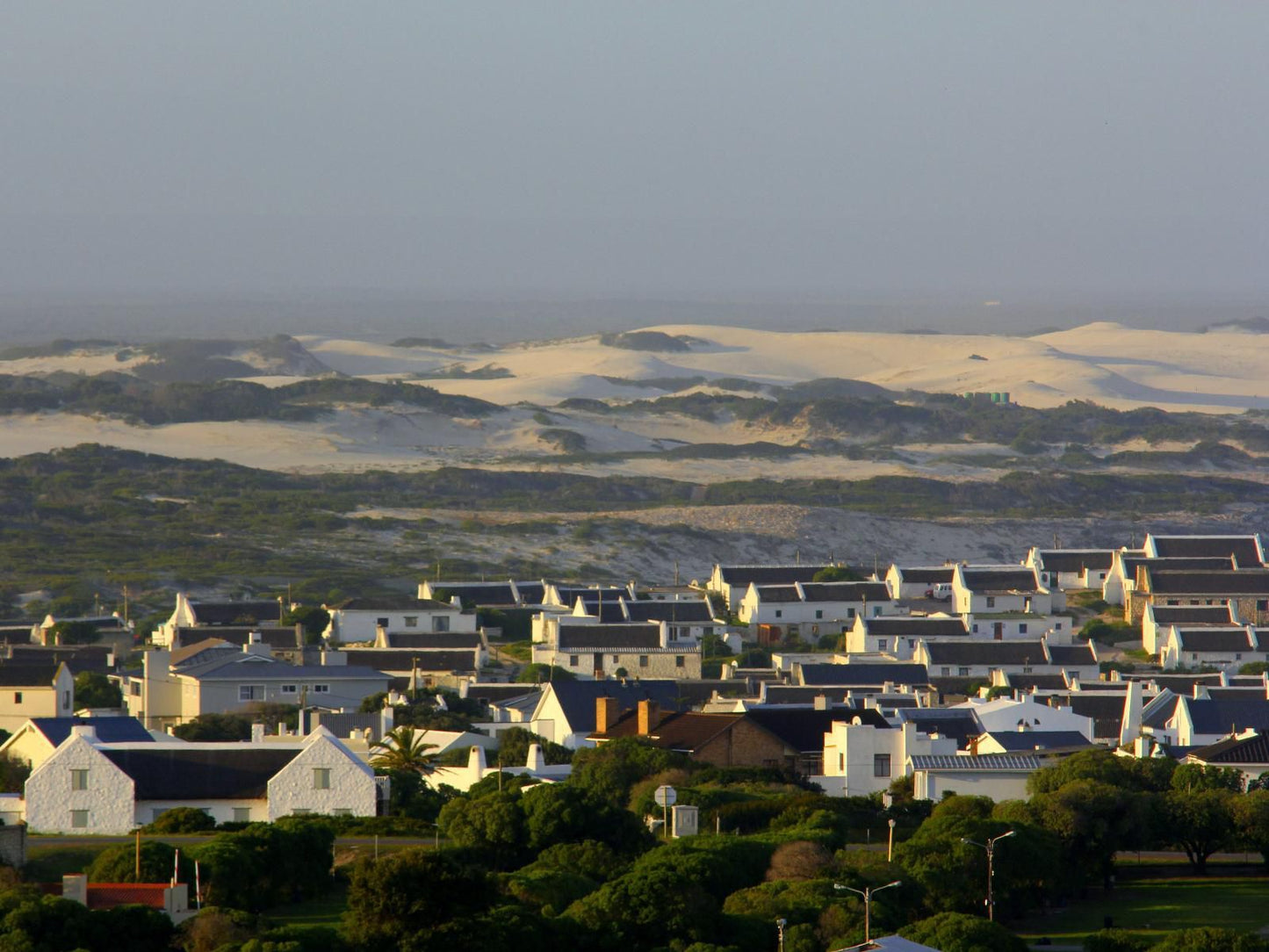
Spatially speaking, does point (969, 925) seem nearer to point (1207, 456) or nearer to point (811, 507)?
point (811, 507)

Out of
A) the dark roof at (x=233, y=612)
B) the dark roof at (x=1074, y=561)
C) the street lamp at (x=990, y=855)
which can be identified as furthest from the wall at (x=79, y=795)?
the dark roof at (x=1074, y=561)

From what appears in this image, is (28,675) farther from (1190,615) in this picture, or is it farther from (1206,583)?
(1206,583)

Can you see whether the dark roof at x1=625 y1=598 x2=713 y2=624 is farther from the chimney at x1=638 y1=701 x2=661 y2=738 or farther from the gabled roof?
the chimney at x1=638 y1=701 x2=661 y2=738

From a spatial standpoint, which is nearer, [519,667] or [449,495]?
[519,667]

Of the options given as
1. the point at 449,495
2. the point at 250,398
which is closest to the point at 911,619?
the point at 449,495

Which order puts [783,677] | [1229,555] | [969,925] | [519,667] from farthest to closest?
[1229,555] < [519,667] < [783,677] < [969,925]

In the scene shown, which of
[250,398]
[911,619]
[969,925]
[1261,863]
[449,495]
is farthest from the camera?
[250,398]

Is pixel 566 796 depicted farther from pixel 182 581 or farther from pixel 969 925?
pixel 182 581
